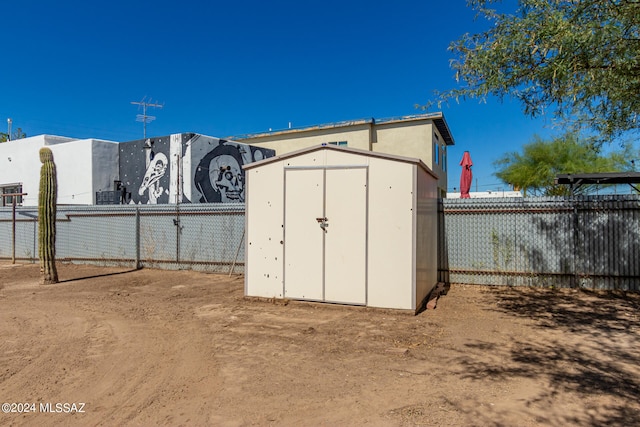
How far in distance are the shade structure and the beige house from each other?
977 cm

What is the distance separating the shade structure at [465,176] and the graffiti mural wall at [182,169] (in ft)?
27.3

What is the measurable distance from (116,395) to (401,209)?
4.37 meters

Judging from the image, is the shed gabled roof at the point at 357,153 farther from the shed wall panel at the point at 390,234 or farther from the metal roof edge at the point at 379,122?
the metal roof edge at the point at 379,122

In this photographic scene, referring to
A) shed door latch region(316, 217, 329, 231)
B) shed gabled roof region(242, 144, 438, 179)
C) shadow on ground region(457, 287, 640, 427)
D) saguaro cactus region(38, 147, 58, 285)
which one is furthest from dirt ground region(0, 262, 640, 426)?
shed gabled roof region(242, 144, 438, 179)

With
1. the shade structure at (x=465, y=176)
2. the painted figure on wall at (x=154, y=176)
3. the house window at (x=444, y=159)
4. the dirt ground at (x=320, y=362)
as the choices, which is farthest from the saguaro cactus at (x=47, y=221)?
the house window at (x=444, y=159)

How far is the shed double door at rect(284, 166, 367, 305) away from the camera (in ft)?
21.1

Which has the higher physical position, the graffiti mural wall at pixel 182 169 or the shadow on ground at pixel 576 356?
the graffiti mural wall at pixel 182 169

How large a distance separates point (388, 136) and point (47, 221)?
17418 millimetres

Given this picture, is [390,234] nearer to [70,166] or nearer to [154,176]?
[154,176]

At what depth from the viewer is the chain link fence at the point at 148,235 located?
10398 mm

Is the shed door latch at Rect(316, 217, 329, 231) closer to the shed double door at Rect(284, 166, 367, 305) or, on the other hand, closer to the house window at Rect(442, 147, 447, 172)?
the shed double door at Rect(284, 166, 367, 305)

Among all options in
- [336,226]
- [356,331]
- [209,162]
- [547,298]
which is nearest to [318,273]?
[336,226]

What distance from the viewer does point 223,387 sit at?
12.0 ft

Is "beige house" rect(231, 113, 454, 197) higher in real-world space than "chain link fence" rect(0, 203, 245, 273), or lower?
higher
